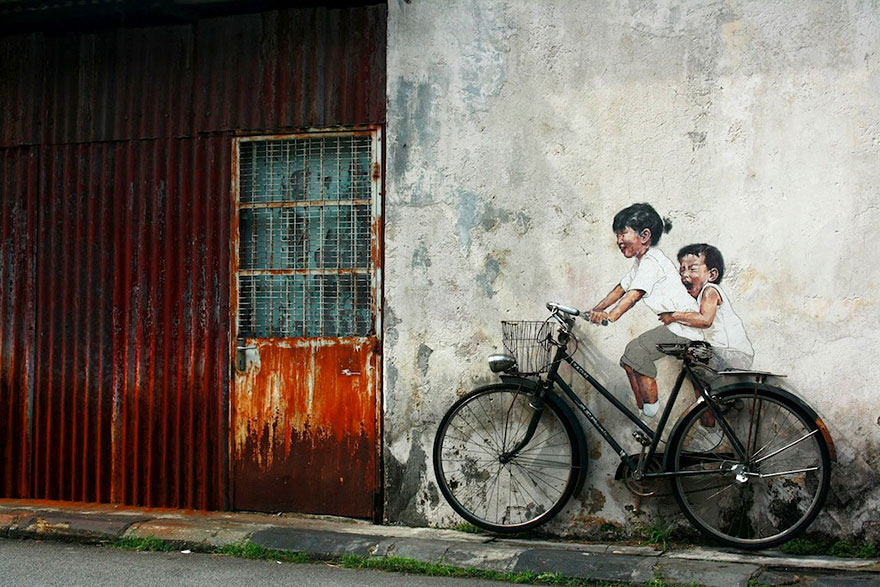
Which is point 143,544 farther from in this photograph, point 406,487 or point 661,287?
point 661,287

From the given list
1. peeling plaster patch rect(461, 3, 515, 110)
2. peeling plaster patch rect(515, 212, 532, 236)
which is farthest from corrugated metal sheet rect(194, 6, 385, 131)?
peeling plaster patch rect(515, 212, 532, 236)

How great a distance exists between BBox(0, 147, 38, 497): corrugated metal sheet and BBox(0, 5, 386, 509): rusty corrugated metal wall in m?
0.01

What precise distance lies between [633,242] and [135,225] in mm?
3791

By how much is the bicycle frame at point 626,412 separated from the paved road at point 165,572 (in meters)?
1.28

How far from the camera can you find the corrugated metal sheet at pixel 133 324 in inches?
311

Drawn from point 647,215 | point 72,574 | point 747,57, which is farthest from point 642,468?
point 72,574

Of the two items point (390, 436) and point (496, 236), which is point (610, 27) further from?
point (390, 436)

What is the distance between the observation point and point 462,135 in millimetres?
7410

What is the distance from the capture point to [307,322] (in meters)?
7.73

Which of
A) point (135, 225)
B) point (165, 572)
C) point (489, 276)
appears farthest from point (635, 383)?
point (135, 225)

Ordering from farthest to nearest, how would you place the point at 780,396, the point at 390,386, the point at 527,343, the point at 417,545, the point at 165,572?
the point at 390,386
the point at 527,343
the point at 417,545
the point at 780,396
the point at 165,572

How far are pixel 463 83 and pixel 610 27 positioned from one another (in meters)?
1.08

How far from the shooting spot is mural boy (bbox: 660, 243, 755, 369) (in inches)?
269

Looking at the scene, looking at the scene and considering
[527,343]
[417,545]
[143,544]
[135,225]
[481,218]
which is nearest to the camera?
[417,545]
